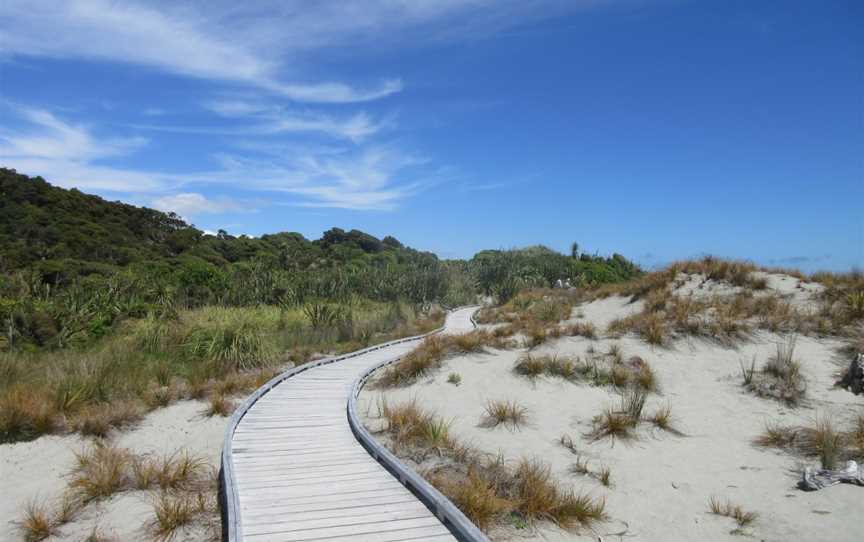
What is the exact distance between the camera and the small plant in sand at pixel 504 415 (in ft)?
28.9

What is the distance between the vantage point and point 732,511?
6258mm

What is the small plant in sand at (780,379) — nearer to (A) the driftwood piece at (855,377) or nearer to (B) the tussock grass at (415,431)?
(A) the driftwood piece at (855,377)

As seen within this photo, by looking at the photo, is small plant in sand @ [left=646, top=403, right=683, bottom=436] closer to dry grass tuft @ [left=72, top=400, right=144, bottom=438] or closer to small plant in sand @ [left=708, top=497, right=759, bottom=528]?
small plant in sand @ [left=708, top=497, right=759, bottom=528]

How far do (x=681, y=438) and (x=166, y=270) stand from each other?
29352mm

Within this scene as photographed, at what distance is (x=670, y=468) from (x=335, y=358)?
7230 millimetres

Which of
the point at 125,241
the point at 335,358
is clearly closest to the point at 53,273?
the point at 125,241

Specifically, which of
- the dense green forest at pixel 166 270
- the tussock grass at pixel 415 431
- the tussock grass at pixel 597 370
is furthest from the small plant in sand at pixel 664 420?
the dense green forest at pixel 166 270

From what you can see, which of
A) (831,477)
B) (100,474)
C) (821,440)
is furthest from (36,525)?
(821,440)

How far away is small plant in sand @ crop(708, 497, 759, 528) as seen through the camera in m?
6.04

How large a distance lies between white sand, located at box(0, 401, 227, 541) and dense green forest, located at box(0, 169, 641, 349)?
5473 mm

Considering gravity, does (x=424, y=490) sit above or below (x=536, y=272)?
below

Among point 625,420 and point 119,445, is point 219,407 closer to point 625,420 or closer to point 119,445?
point 119,445

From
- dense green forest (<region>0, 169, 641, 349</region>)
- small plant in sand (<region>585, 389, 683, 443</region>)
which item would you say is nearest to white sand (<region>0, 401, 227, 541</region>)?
dense green forest (<region>0, 169, 641, 349</region>)

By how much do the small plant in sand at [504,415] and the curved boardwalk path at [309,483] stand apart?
2.36 m
